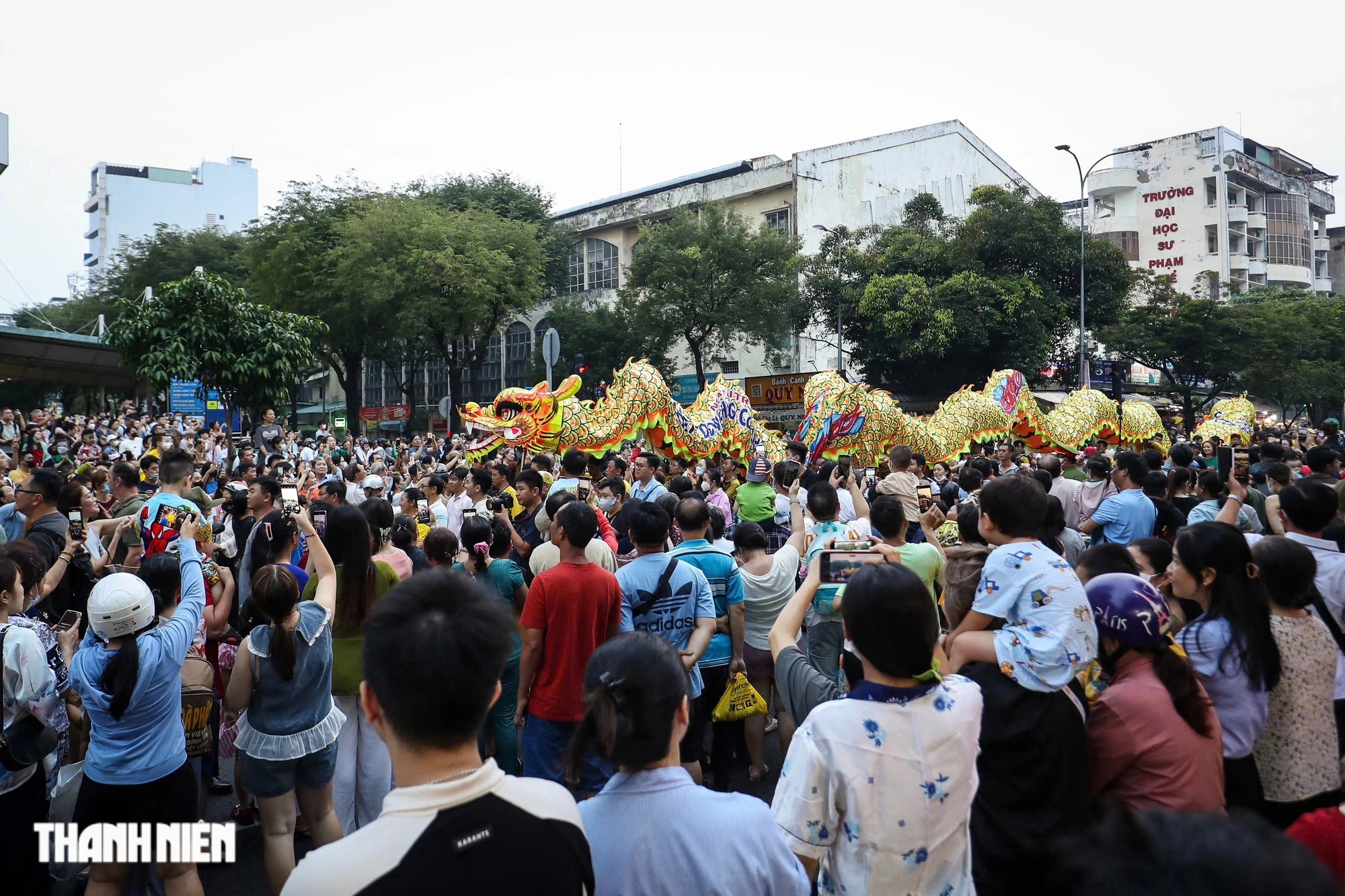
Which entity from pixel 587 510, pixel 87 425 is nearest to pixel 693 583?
pixel 587 510

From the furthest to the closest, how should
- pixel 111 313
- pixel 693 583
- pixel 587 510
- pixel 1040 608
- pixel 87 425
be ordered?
pixel 111 313, pixel 87 425, pixel 693 583, pixel 587 510, pixel 1040 608

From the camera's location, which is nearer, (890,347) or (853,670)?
(853,670)

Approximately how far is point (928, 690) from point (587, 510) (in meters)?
2.10

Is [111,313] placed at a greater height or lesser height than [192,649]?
greater

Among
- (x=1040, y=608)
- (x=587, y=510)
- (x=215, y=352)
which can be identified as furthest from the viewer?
(x=215, y=352)

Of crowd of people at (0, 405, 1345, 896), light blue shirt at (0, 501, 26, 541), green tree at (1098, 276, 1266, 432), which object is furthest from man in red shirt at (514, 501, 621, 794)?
green tree at (1098, 276, 1266, 432)

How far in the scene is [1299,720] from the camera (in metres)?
3.01

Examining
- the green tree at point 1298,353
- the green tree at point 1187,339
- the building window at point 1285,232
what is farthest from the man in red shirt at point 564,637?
the building window at point 1285,232

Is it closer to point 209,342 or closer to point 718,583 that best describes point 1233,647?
point 718,583

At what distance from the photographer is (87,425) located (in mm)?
18391

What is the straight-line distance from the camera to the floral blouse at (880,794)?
2018 millimetres

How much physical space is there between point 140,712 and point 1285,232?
179 feet

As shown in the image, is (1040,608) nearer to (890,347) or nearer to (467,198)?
(890,347)

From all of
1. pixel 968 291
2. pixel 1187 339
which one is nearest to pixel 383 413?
pixel 968 291
